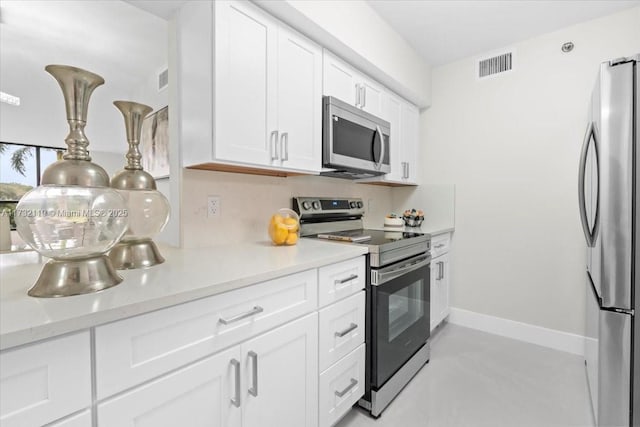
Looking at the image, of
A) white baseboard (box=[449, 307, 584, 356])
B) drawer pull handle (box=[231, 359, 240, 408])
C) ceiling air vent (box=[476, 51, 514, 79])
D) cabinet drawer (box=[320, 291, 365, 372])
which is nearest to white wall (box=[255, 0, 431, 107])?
ceiling air vent (box=[476, 51, 514, 79])

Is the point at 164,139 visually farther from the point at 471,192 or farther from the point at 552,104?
the point at 552,104

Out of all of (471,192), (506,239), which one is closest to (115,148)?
(471,192)

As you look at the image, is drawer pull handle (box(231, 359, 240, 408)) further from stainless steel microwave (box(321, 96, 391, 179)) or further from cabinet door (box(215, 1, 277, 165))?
stainless steel microwave (box(321, 96, 391, 179))

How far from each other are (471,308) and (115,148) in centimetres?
316

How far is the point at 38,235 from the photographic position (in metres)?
0.77

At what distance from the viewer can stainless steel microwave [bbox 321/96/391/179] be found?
6.11 ft

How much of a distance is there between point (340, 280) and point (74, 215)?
105 centimetres

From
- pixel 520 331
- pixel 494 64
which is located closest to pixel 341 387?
pixel 520 331

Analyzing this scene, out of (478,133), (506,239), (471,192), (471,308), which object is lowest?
(471,308)

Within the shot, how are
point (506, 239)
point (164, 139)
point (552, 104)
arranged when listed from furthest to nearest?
point (506, 239) → point (552, 104) → point (164, 139)

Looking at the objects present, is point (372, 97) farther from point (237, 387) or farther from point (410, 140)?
point (237, 387)

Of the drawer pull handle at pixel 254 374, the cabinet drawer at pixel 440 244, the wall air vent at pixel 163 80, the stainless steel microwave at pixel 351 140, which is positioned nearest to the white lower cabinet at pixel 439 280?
the cabinet drawer at pixel 440 244

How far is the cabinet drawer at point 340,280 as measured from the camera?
4.42ft

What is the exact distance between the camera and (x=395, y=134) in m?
2.65
